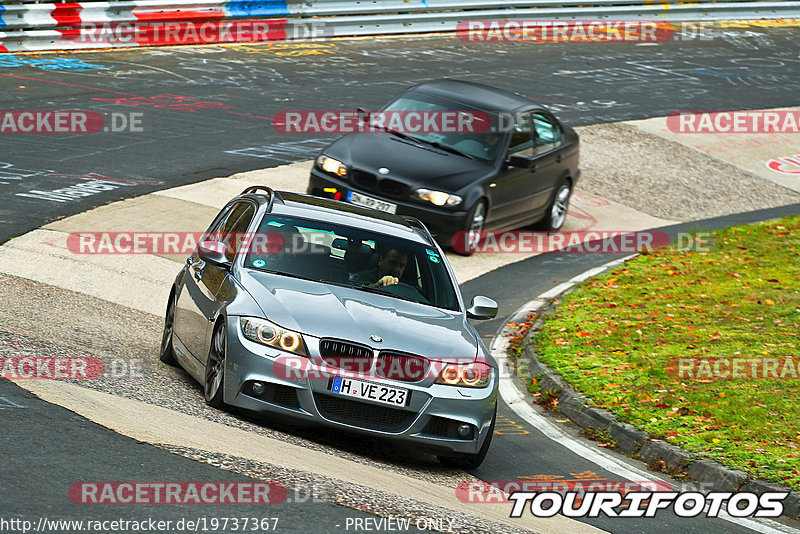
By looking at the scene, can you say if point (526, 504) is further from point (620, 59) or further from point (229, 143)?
point (620, 59)

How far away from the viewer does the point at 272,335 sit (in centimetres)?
769

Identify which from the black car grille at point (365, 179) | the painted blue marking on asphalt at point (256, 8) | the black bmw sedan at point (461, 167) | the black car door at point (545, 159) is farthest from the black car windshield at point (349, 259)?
the painted blue marking on asphalt at point (256, 8)

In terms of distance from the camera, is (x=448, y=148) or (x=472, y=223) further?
(x=448, y=148)

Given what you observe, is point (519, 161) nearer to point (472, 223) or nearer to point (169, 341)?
point (472, 223)

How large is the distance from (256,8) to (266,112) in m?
6.08

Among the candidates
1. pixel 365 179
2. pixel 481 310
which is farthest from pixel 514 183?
pixel 481 310

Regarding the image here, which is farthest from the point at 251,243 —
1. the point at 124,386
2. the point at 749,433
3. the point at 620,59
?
the point at 620,59

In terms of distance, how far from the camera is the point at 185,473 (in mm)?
6434

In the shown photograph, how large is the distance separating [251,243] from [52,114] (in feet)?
33.9

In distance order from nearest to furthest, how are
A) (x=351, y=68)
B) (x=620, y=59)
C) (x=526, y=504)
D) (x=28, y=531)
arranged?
(x=28, y=531) → (x=526, y=504) → (x=351, y=68) → (x=620, y=59)

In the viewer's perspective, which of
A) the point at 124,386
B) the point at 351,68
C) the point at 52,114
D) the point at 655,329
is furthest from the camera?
the point at 351,68

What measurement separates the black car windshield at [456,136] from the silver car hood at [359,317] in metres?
7.16

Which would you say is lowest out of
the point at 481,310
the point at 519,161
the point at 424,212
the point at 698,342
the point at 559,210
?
the point at 559,210

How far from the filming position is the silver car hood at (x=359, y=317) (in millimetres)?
7770
